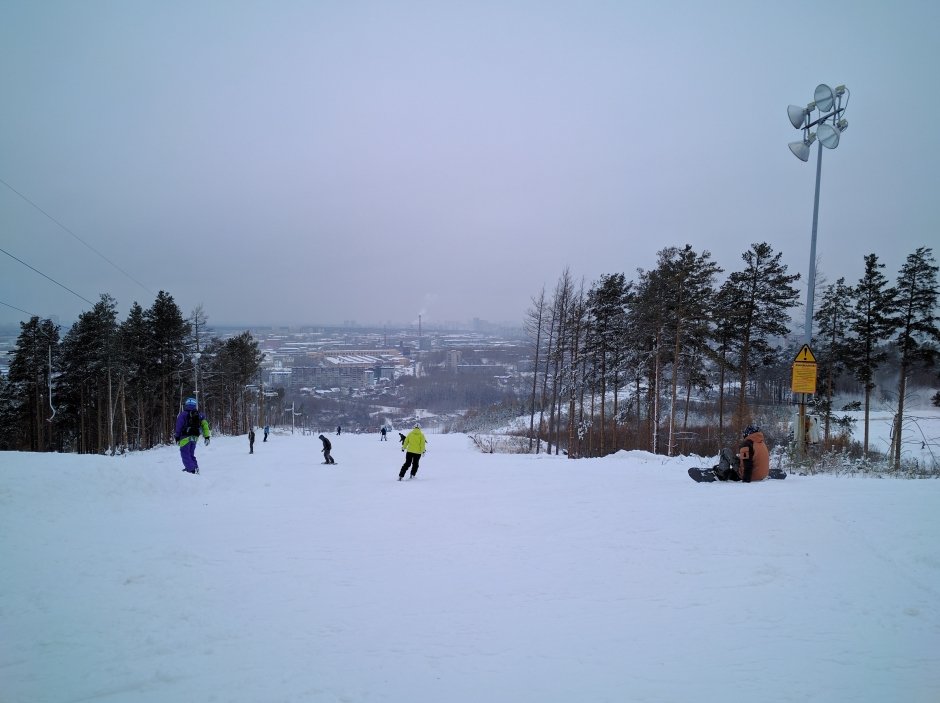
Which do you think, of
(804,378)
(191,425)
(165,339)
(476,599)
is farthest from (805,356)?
(165,339)

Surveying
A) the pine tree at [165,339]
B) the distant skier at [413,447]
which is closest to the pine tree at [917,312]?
the distant skier at [413,447]

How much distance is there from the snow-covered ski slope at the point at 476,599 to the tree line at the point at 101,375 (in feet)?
91.4

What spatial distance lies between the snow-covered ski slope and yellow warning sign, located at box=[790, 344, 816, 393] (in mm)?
3003

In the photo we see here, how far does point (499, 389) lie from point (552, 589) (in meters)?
107

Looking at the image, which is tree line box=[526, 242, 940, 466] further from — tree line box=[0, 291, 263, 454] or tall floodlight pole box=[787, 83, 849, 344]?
tree line box=[0, 291, 263, 454]

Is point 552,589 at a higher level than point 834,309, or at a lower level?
lower

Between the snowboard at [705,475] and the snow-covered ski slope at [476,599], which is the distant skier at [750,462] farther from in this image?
the snow-covered ski slope at [476,599]

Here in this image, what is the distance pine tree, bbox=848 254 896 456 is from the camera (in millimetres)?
23734

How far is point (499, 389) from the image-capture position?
366ft

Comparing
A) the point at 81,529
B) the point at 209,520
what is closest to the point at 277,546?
the point at 209,520

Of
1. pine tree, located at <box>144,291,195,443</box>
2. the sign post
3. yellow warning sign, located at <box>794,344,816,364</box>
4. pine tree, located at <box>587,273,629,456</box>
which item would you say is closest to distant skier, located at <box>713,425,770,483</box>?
the sign post

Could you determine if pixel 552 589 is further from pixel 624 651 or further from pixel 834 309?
pixel 834 309

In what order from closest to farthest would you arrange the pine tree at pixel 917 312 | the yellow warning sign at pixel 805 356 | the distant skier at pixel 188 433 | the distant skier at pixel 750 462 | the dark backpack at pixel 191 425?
the distant skier at pixel 750 462, the yellow warning sign at pixel 805 356, the distant skier at pixel 188 433, the dark backpack at pixel 191 425, the pine tree at pixel 917 312

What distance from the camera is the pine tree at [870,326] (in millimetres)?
23734
